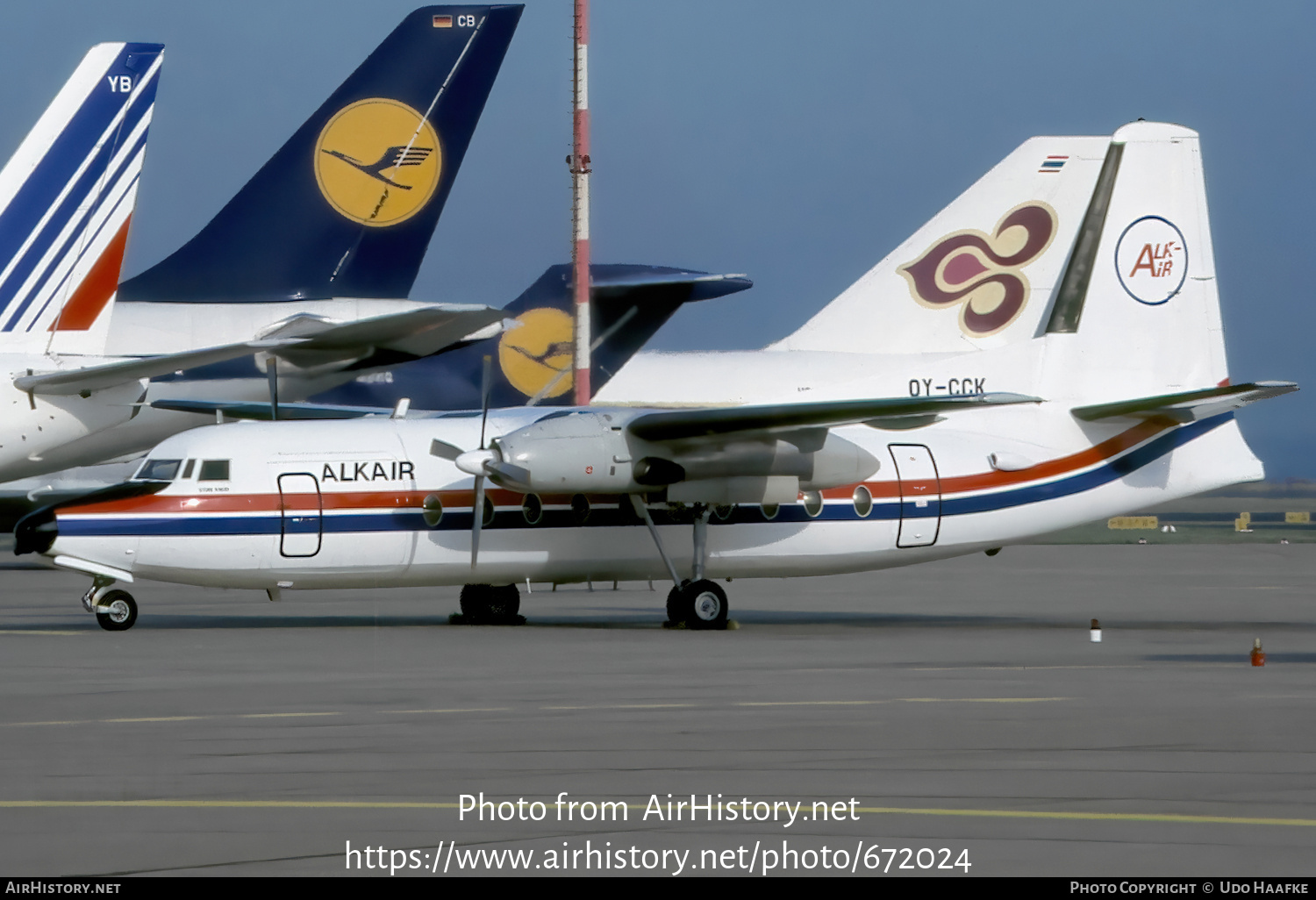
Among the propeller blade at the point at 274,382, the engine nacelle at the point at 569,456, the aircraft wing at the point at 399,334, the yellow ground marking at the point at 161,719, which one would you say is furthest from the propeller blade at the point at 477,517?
the yellow ground marking at the point at 161,719

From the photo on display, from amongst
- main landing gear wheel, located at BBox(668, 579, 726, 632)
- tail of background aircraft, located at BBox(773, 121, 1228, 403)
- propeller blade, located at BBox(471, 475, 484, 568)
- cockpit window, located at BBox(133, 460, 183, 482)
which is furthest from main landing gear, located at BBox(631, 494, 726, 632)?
cockpit window, located at BBox(133, 460, 183, 482)

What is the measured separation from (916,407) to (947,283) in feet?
37.3

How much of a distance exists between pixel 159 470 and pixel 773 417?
7.13 metres

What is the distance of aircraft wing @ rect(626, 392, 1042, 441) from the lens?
19.9m

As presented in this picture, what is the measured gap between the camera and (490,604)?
22.7m

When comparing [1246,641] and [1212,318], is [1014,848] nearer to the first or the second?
[1246,641]

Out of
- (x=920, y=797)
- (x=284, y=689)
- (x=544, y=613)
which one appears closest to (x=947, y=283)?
(x=544, y=613)

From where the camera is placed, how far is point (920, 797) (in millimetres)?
8836

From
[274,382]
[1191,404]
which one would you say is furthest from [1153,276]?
[274,382]

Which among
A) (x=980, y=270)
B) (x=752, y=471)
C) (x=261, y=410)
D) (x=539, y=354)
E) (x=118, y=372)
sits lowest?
(x=752, y=471)

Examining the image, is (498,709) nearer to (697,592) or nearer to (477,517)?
(477,517)

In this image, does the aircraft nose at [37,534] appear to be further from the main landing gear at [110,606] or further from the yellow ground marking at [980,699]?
the yellow ground marking at [980,699]

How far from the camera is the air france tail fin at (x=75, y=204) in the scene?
21.5 meters

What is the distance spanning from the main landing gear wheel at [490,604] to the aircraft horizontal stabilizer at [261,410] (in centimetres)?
365
